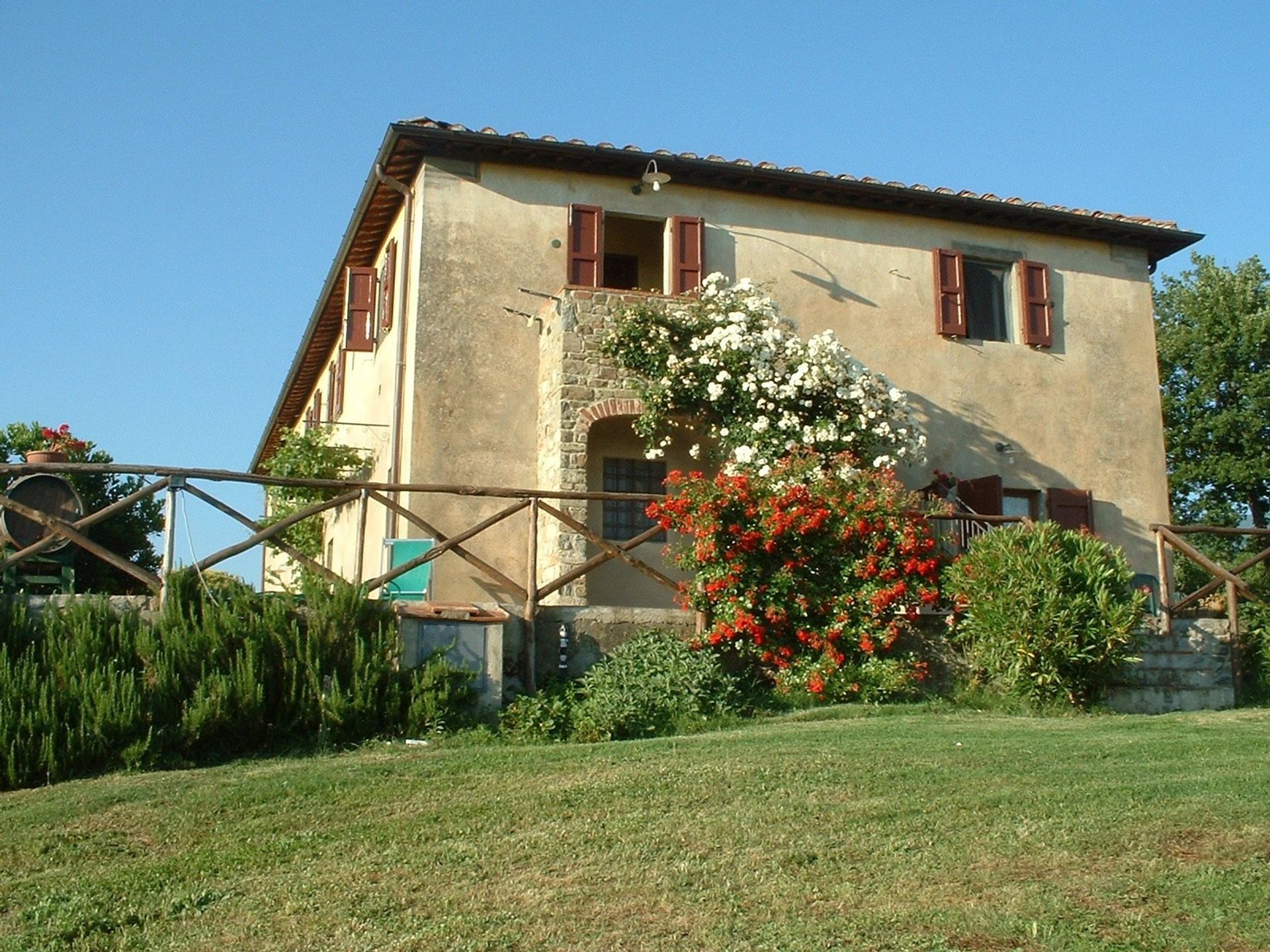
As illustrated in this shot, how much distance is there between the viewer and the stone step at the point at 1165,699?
12.4 m

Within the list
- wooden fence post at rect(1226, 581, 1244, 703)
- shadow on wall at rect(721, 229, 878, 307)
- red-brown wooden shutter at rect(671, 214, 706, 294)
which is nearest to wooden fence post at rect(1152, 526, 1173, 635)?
wooden fence post at rect(1226, 581, 1244, 703)

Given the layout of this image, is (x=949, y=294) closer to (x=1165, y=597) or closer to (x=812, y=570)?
(x=1165, y=597)

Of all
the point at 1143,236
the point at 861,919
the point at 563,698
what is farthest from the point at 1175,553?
the point at 861,919

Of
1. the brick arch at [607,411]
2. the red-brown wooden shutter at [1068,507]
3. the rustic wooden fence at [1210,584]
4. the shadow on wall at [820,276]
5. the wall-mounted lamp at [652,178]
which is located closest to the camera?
the rustic wooden fence at [1210,584]

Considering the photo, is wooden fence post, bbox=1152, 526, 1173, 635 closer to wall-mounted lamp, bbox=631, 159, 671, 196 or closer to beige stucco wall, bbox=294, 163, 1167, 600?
beige stucco wall, bbox=294, 163, 1167, 600

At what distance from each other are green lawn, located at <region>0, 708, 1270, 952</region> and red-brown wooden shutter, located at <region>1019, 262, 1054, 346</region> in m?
9.19

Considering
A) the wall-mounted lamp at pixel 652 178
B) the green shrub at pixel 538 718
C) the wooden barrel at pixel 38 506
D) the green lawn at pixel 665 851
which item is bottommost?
the green lawn at pixel 665 851

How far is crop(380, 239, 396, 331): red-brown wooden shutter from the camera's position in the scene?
16.2 meters

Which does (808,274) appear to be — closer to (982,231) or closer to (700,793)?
(982,231)

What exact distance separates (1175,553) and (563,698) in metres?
13.6

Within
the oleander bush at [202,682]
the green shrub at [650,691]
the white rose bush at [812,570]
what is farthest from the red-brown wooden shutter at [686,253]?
the oleander bush at [202,682]

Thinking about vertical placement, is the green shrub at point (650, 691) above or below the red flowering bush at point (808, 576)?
below

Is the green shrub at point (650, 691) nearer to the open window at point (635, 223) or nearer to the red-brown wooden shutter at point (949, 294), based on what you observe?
the open window at point (635, 223)

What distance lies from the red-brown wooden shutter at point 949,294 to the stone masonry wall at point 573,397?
3.92 m
